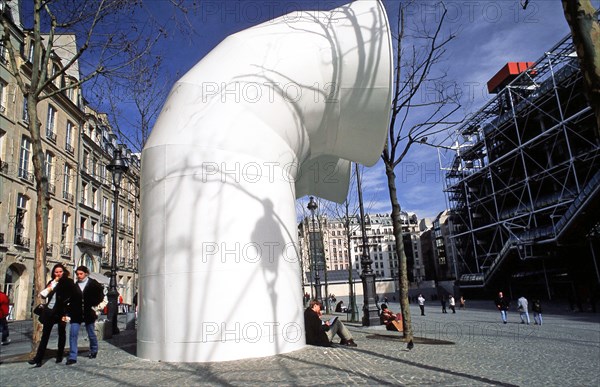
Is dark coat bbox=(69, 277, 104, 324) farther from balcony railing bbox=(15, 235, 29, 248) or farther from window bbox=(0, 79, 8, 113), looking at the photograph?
window bbox=(0, 79, 8, 113)

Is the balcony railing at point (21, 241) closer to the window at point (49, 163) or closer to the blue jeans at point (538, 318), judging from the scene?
the window at point (49, 163)

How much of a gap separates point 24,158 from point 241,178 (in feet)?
76.0

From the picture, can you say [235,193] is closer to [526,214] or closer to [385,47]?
[385,47]

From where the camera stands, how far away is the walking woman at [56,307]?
6.43 meters

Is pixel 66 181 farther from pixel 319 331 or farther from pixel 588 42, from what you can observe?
pixel 588 42

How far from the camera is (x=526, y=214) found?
35.6 meters

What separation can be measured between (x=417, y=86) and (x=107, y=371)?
9121mm

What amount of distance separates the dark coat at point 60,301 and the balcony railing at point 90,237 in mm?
26666

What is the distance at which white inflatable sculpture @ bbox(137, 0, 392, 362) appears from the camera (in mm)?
6547

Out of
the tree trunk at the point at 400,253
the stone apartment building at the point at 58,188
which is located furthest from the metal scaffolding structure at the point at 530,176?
the stone apartment building at the point at 58,188

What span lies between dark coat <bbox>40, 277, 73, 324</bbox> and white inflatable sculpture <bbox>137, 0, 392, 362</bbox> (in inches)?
43.4

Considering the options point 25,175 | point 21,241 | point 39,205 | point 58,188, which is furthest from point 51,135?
point 39,205

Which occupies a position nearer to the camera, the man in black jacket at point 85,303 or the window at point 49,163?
the man in black jacket at point 85,303

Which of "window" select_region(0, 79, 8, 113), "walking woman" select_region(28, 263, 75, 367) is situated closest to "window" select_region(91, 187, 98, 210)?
"window" select_region(0, 79, 8, 113)
